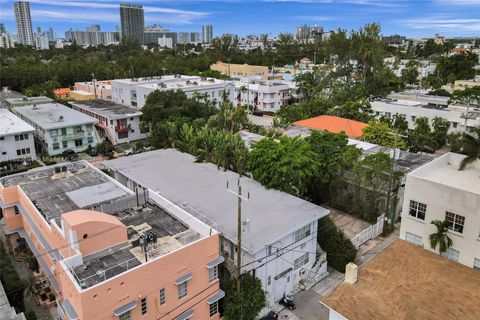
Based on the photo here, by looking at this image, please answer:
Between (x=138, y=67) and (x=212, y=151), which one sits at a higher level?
(x=138, y=67)

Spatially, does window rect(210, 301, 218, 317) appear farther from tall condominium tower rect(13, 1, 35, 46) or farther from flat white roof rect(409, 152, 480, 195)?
tall condominium tower rect(13, 1, 35, 46)

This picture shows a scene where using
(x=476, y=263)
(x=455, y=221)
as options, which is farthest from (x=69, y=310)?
(x=476, y=263)

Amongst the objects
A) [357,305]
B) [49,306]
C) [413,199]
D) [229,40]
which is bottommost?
[49,306]

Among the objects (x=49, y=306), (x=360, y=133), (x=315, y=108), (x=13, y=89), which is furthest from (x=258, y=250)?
(x=13, y=89)

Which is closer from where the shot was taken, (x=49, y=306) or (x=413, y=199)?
(x=49, y=306)

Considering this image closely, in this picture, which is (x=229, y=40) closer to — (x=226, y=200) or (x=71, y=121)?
(x=71, y=121)

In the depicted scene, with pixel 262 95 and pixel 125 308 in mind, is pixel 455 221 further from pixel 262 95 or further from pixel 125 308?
pixel 262 95

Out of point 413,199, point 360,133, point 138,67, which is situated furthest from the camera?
point 138,67
